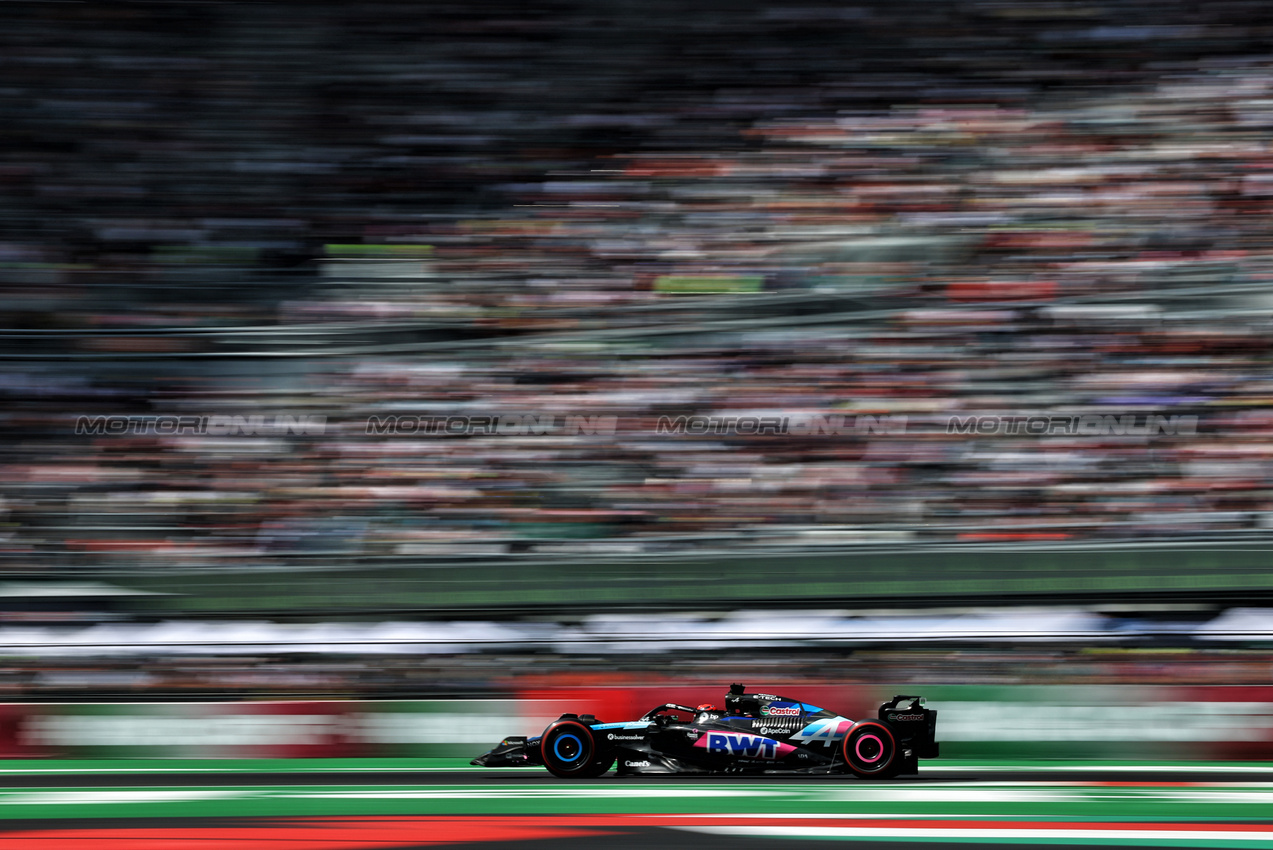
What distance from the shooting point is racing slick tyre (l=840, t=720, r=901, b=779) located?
6.68 meters

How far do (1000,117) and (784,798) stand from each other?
6.85m

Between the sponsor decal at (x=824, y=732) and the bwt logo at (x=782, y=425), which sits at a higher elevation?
the bwt logo at (x=782, y=425)

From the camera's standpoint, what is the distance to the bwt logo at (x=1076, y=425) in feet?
29.2

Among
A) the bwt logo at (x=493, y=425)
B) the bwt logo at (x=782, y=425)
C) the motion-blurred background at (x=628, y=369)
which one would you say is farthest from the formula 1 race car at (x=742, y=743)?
the bwt logo at (x=493, y=425)

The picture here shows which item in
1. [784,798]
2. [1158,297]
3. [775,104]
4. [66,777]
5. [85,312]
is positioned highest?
[775,104]

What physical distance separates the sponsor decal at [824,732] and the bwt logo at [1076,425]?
316cm

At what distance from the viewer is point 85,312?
414 inches

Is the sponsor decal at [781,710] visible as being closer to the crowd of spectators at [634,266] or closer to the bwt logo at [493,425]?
the crowd of spectators at [634,266]

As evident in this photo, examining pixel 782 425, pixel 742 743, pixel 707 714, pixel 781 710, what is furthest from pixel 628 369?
pixel 742 743

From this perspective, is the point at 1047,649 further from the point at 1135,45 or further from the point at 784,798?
the point at 1135,45

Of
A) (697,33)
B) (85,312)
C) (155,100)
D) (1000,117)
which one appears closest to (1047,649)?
(1000,117)

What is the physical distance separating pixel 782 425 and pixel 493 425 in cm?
227

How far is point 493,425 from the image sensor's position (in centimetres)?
978

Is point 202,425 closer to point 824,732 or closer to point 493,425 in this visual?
point 493,425
